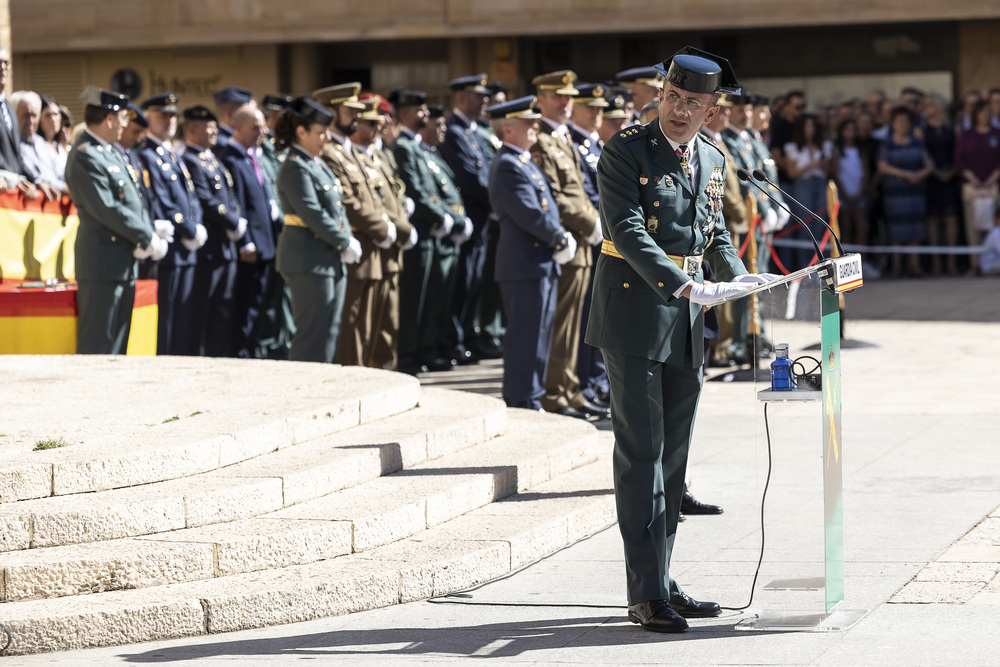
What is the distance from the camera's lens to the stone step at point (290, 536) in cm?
513

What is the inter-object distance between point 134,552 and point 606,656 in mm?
1589

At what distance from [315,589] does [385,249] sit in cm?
540

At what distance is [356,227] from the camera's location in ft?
33.3

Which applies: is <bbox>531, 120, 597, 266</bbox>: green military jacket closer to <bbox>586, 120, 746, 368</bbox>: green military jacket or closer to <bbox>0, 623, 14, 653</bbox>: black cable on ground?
<bbox>586, 120, 746, 368</bbox>: green military jacket

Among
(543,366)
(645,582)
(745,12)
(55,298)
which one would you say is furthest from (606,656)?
(745,12)

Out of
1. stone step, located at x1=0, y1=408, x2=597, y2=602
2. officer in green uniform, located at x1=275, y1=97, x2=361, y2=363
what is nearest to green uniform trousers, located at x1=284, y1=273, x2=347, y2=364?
officer in green uniform, located at x1=275, y1=97, x2=361, y2=363

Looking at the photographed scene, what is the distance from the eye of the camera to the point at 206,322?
11.4m

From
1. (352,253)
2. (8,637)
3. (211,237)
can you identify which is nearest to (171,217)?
(211,237)

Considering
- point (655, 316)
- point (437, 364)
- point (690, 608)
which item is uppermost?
point (655, 316)

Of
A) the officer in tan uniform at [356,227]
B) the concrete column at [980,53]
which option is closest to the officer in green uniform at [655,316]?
the officer in tan uniform at [356,227]

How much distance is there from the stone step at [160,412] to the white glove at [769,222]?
4570 mm

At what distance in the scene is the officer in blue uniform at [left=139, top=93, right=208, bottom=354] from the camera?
10508 mm

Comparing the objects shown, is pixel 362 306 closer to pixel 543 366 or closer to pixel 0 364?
pixel 543 366

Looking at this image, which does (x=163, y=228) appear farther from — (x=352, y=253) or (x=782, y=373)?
(x=782, y=373)
